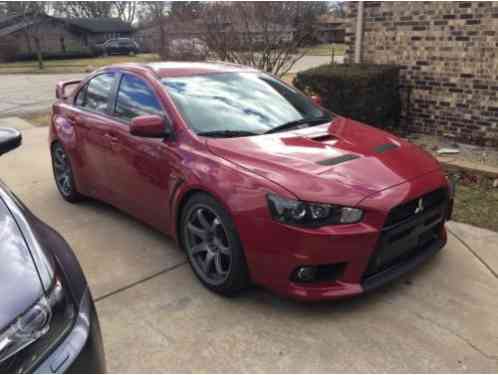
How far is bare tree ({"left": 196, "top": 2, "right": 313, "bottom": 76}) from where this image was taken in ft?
30.0

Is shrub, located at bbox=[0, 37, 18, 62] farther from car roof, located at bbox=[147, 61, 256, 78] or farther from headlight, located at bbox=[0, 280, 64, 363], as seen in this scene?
headlight, located at bbox=[0, 280, 64, 363]

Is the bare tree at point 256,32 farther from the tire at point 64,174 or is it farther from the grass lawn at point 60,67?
the grass lawn at point 60,67

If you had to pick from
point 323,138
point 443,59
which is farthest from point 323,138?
point 443,59

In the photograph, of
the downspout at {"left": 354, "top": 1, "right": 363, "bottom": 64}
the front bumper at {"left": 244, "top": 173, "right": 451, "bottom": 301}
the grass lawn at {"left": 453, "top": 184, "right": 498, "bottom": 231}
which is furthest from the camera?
the downspout at {"left": 354, "top": 1, "right": 363, "bottom": 64}

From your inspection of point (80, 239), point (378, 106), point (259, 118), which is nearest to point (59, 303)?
point (259, 118)

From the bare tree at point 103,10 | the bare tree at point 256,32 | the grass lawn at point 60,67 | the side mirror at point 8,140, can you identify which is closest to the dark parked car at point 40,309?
the side mirror at point 8,140

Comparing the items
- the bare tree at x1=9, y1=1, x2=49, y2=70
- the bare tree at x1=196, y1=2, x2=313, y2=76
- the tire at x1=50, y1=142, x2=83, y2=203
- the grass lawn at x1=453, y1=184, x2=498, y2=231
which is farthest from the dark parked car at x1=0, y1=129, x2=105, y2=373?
the bare tree at x1=9, y1=1, x2=49, y2=70

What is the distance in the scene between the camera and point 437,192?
127 inches

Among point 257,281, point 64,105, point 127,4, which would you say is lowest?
point 257,281

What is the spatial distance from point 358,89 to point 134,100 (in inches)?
138

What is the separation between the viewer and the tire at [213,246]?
9.95ft

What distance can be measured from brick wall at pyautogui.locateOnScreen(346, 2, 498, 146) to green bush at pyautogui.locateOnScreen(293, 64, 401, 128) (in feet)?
1.17

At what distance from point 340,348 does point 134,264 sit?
70.8 inches

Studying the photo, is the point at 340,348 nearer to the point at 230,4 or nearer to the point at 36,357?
the point at 36,357
